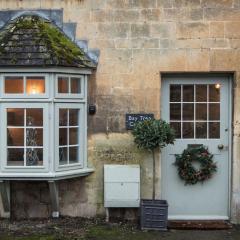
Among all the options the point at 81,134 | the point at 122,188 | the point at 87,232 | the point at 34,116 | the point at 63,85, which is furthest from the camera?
the point at 81,134

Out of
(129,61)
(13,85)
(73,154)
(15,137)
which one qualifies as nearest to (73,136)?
(73,154)

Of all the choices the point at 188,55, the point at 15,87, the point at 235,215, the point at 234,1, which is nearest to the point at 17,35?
the point at 15,87

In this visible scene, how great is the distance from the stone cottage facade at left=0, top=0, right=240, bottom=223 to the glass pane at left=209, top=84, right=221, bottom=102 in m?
0.30

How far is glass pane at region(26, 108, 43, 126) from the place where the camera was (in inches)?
308

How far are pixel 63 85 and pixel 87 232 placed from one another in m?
2.35

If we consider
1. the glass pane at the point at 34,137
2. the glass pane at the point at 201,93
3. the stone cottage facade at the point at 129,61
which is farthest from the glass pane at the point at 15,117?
the glass pane at the point at 201,93

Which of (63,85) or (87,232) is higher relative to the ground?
(63,85)

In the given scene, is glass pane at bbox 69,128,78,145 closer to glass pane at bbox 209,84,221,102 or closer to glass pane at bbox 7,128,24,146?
glass pane at bbox 7,128,24,146

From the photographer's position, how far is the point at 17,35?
791 cm

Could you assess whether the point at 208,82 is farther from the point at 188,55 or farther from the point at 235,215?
the point at 235,215

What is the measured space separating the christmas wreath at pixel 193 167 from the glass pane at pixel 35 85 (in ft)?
8.57

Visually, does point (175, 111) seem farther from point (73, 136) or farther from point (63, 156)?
point (63, 156)

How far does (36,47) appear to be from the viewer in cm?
779

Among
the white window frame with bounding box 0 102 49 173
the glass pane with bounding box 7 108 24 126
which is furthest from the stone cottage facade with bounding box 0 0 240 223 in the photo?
the glass pane with bounding box 7 108 24 126
